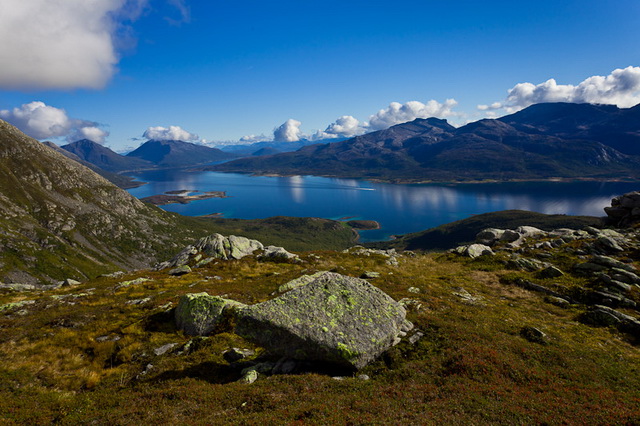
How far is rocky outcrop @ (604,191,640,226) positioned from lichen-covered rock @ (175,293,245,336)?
241ft

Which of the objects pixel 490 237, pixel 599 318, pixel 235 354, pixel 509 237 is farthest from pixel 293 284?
pixel 490 237

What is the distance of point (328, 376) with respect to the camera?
13.4 meters

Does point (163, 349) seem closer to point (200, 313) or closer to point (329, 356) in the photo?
point (200, 313)

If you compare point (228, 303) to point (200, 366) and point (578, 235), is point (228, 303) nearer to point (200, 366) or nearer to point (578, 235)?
point (200, 366)

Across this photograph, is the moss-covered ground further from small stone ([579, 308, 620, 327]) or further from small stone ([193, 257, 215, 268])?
small stone ([193, 257, 215, 268])

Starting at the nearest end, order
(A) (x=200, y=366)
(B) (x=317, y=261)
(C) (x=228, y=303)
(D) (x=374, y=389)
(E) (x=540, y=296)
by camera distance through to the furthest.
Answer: (D) (x=374, y=389), (A) (x=200, y=366), (C) (x=228, y=303), (E) (x=540, y=296), (B) (x=317, y=261)

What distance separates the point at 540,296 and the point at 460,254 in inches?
824

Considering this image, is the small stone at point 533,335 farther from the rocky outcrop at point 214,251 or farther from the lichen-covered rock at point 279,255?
the rocky outcrop at point 214,251

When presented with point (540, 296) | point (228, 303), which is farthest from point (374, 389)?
point (540, 296)

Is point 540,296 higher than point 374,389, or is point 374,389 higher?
point 374,389

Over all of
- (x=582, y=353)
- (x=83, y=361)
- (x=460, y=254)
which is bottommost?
(x=460, y=254)

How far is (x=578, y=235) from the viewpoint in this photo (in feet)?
158

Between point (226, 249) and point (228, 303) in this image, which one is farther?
point (226, 249)

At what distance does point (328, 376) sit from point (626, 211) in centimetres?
7536
